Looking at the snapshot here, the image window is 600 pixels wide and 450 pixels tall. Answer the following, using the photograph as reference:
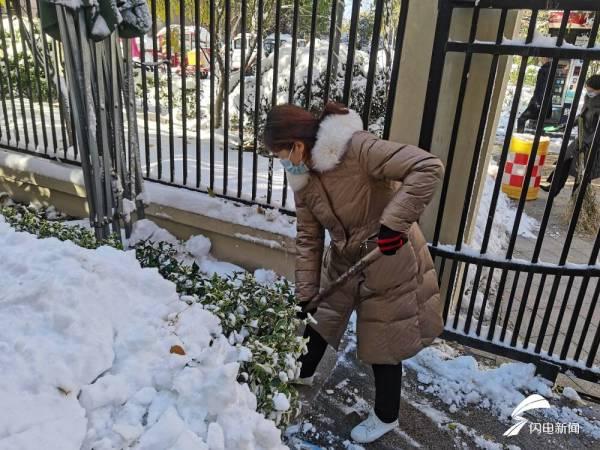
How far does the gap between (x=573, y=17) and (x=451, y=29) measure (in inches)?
135

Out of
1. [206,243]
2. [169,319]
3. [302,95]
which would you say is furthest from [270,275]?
[302,95]

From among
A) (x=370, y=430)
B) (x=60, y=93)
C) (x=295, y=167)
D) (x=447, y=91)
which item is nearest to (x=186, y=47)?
(x=60, y=93)

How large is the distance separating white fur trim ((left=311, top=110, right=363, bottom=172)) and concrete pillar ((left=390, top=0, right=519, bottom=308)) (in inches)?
35.9

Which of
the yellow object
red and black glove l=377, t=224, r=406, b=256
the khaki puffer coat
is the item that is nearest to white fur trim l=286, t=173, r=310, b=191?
the khaki puffer coat

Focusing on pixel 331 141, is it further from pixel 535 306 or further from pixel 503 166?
pixel 535 306

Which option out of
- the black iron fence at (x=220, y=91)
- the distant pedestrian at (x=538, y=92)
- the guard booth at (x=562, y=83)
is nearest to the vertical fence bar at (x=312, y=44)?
the black iron fence at (x=220, y=91)

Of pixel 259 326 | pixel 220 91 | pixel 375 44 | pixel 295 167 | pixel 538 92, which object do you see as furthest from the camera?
pixel 220 91

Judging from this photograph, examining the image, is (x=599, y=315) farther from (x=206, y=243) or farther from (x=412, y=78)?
(x=206, y=243)

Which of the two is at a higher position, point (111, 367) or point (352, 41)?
point (352, 41)

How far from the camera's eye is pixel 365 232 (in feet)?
7.60

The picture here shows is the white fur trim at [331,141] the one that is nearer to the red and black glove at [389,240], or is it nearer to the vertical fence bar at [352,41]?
the red and black glove at [389,240]

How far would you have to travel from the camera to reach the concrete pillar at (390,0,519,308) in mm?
2783

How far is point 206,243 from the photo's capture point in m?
3.79

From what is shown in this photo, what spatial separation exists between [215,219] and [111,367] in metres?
2.25
